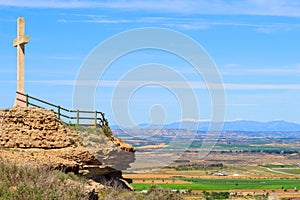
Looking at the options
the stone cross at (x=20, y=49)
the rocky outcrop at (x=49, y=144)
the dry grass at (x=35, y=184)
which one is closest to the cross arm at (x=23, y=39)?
the stone cross at (x=20, y=49)

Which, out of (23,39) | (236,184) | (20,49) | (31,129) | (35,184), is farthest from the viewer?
(236,184)

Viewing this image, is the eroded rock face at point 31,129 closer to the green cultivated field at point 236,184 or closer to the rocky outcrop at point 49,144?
the rocky outcrop at point 49,144

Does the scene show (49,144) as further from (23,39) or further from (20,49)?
(23,39)

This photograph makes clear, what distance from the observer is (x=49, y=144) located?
816 inches

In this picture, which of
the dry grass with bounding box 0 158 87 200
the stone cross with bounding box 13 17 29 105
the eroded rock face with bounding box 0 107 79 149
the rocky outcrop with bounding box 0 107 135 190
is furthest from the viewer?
the stone cross with bounding box 13 17 29 105

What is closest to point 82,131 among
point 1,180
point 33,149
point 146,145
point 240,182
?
point 33,149

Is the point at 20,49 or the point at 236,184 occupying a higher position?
the point at 20,49

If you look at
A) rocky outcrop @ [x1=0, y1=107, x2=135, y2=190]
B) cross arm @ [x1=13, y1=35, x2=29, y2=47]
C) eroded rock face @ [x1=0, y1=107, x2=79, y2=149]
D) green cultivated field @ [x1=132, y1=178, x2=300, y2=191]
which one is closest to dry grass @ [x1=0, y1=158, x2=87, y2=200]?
rocky outcrop @ [x1=0, y1=107, x2=135, y2=190]

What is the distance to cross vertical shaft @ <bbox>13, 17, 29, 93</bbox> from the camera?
2158cm

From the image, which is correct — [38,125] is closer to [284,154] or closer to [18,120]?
[18,120]

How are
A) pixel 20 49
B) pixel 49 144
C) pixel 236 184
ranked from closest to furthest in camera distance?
pixel 49 144, pixel 20 49, pixel 236 184

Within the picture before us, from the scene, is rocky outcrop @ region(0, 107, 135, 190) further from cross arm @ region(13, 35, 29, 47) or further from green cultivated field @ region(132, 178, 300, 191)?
green cultivated field @ region(132, 178, 300, 191)

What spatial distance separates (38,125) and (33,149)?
3.03 ft

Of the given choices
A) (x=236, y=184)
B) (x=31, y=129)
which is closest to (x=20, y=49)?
(x=31, y=129)
